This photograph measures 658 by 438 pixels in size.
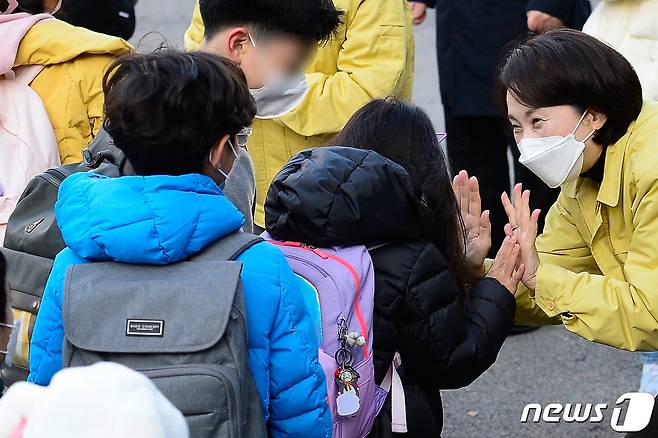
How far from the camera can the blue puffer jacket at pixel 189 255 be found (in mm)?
2029

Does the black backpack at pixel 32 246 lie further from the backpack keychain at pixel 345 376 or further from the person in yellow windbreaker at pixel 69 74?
the backpack keychain at pixel 345 376

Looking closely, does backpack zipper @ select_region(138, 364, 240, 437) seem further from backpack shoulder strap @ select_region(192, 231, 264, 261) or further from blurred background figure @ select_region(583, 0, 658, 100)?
blurred background figure @ select_region(583, 0, 658, 100)

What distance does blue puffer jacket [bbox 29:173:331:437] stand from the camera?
79.9 inches

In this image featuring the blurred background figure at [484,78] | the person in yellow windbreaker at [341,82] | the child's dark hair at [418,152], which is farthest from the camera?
the blurred background figure at [484,78]

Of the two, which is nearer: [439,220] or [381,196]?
[381,196]

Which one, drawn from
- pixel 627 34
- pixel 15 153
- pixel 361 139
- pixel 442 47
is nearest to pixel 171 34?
pixel 442 47

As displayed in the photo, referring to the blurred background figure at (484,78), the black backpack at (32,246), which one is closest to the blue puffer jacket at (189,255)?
the black backpack at (32,246)

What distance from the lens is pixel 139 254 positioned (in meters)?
2.03

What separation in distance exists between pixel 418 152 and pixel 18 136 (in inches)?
47.6

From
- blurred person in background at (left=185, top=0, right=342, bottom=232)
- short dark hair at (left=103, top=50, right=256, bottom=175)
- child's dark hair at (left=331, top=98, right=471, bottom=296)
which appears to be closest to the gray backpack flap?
short dark hair at (left=103, top=50, right=256, bottom=175)

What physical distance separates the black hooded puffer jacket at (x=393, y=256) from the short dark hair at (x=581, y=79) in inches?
22.3

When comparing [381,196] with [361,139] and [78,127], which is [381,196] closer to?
[361,139]

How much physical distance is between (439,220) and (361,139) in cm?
27

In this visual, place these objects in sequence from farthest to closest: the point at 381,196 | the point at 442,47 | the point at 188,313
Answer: the point at 442,47 → the point at 381,196 → the point at 188,313
